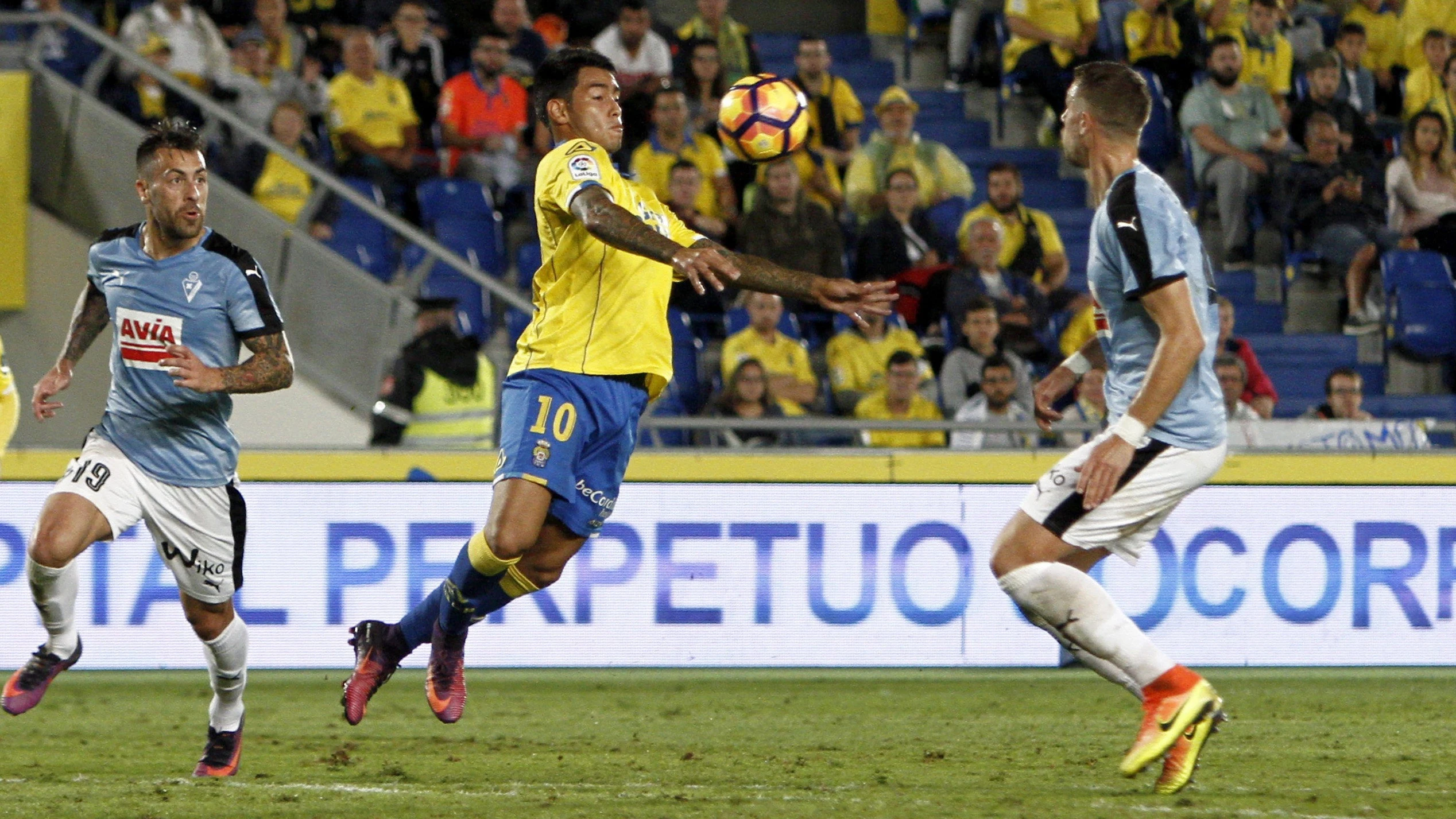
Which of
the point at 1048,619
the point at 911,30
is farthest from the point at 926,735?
the point at 911,30

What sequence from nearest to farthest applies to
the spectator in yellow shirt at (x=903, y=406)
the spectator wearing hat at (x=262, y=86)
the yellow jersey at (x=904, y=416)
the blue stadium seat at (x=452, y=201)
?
the yellow jersey at (x=904, y=416) < the spectator in yellow shirt at (x=903, y=406) < the spectator wearing hat at (x=262, y=86) < the blue stadium seat at (x=452, y=201)

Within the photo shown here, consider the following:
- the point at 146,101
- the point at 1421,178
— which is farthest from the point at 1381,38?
the point at 146,101

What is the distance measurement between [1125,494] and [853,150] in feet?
29.6

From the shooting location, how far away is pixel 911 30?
53.6 feet

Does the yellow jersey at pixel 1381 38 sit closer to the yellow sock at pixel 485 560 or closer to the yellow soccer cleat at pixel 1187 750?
the yellow soccer cleat at pixel 1187 750

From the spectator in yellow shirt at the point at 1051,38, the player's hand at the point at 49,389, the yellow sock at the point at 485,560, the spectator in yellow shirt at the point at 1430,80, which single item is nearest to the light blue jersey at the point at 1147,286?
the yellow sock at the point at 485,560

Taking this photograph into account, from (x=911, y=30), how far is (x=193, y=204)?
1084cm

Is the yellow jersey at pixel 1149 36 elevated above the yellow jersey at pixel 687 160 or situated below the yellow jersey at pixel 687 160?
above

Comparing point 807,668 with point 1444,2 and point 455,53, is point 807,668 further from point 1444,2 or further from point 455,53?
point 1444,2

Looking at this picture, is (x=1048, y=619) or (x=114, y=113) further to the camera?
(x=114, y=113)

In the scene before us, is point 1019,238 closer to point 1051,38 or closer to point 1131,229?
point 1051,38

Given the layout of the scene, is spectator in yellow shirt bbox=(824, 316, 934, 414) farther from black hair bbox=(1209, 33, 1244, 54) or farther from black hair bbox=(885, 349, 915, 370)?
black hair bbox=(1209, 33, 1244, 54)

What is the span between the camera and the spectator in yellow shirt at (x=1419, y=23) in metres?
16.2

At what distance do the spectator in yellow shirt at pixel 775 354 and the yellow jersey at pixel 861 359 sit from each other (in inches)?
9.4
